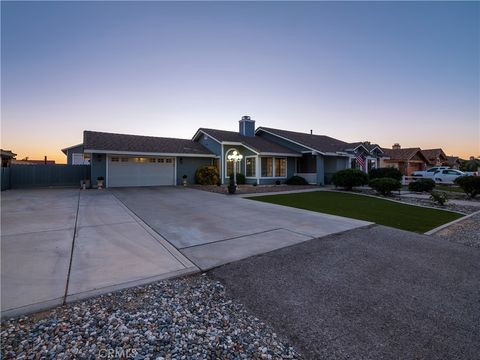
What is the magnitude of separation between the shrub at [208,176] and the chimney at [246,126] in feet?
21.1

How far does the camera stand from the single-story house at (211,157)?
17.2m

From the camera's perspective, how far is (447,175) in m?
25.2

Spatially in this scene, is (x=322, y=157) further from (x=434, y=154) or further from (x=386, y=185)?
(x=434, y=154)

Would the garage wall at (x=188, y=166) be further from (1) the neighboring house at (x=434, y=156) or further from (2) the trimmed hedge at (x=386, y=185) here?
(1) the neighboring house at (x=434, y=156)

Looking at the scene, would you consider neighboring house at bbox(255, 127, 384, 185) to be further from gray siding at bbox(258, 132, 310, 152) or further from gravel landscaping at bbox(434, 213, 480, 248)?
gravel landscaping at bbox(434, 213, 480, 248)

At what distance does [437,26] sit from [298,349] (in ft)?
53.4

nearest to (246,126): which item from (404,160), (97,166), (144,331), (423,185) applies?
(97,166)

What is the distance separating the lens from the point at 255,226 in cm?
680

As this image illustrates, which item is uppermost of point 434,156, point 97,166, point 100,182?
point 434,156

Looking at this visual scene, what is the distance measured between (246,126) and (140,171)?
11.2 meters

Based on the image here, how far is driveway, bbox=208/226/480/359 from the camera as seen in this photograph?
229 cm

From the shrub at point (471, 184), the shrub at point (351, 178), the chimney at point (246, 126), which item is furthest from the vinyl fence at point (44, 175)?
the shrub at point (471, 184)

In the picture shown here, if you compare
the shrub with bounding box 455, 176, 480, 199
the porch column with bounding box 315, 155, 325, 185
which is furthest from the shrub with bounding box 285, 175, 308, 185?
the shrub with bounding box 455, 176, 480, 199

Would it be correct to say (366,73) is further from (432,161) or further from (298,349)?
(432,161)
